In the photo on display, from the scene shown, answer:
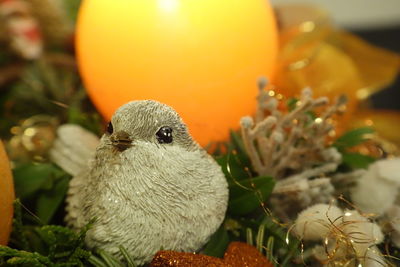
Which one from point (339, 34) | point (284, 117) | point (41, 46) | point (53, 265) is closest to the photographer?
point (53, 265)

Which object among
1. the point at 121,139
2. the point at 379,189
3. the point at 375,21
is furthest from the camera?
the point at 375,21

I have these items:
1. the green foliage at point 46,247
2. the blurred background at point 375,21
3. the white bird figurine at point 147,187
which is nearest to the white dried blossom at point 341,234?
the white bird figurine at point 147,187

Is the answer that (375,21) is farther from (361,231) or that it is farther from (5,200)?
(5,200)

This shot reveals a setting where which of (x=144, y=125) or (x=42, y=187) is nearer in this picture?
(x=144, y=125)

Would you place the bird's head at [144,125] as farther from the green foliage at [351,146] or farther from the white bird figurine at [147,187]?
the green foliage at [351,146]

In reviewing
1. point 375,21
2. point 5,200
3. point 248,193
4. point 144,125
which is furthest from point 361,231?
point 375,21

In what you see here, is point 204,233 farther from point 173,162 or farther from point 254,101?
point 254,101

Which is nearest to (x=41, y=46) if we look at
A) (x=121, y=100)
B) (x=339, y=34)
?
(x=121, y=100)

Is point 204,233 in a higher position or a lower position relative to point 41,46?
lower
